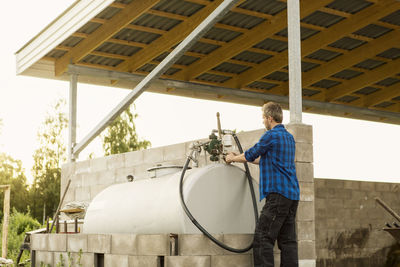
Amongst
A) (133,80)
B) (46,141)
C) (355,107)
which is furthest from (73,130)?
(46,141)

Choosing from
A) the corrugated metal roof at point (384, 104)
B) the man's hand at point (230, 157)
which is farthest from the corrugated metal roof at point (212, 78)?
the man's hand at point (230, 157)

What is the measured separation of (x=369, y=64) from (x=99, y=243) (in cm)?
1030

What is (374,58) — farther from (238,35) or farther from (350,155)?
(350,155)

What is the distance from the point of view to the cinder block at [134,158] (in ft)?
33.1

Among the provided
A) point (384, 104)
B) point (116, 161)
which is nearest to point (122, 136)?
point (384, 104)

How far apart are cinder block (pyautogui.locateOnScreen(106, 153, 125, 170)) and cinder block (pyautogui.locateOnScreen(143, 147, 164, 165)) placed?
83cm

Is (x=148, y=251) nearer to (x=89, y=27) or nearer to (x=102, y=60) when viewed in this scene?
(x=89, y=27)

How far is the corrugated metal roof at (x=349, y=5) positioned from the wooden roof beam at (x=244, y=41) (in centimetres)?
68

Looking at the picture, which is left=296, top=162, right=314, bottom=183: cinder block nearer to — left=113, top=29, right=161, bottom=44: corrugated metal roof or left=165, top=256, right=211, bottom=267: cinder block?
left=165, top=256, right=211, bottom=267: cinder block

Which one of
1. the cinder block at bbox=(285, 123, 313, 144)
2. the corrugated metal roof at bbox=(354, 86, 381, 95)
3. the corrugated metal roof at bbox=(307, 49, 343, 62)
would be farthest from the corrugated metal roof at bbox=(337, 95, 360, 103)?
the cinder block at bbox=(285, 123, 313, 144)

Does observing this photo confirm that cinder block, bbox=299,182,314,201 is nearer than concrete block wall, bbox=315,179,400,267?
Yes

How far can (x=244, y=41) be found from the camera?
13.4m

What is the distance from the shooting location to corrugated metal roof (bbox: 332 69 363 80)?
1620 cm

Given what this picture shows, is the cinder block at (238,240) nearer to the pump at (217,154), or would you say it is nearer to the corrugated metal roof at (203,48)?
the pump at (217,154)
